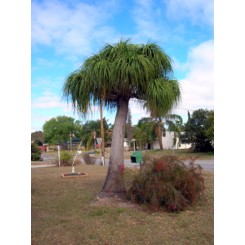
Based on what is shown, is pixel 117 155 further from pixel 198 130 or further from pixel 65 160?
pixel 198 130

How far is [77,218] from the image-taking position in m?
5.87

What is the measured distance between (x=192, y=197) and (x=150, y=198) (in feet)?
3.19

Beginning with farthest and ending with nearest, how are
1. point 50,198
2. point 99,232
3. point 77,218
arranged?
point 50,198 → point 77,218 → point 99,232

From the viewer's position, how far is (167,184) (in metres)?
6.42

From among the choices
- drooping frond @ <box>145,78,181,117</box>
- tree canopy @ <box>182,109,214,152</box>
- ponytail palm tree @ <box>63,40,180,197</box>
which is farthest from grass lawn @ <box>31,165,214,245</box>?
tree canopy @ <box>182,109,214,152</box>

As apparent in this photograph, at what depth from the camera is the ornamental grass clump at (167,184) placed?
6410 mm

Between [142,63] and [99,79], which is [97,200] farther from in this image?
[142,63]

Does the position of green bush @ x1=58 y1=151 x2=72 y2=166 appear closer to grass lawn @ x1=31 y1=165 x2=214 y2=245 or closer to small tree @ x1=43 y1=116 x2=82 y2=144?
grass lawn @ x1=31 y1=165 x2=214 y2=245

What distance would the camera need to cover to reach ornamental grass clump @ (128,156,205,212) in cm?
641

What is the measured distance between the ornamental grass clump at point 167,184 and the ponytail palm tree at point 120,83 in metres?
1.09

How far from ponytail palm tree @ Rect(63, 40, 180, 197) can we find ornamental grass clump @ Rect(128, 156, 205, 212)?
109 centimetres

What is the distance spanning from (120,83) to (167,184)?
2.53 metres
